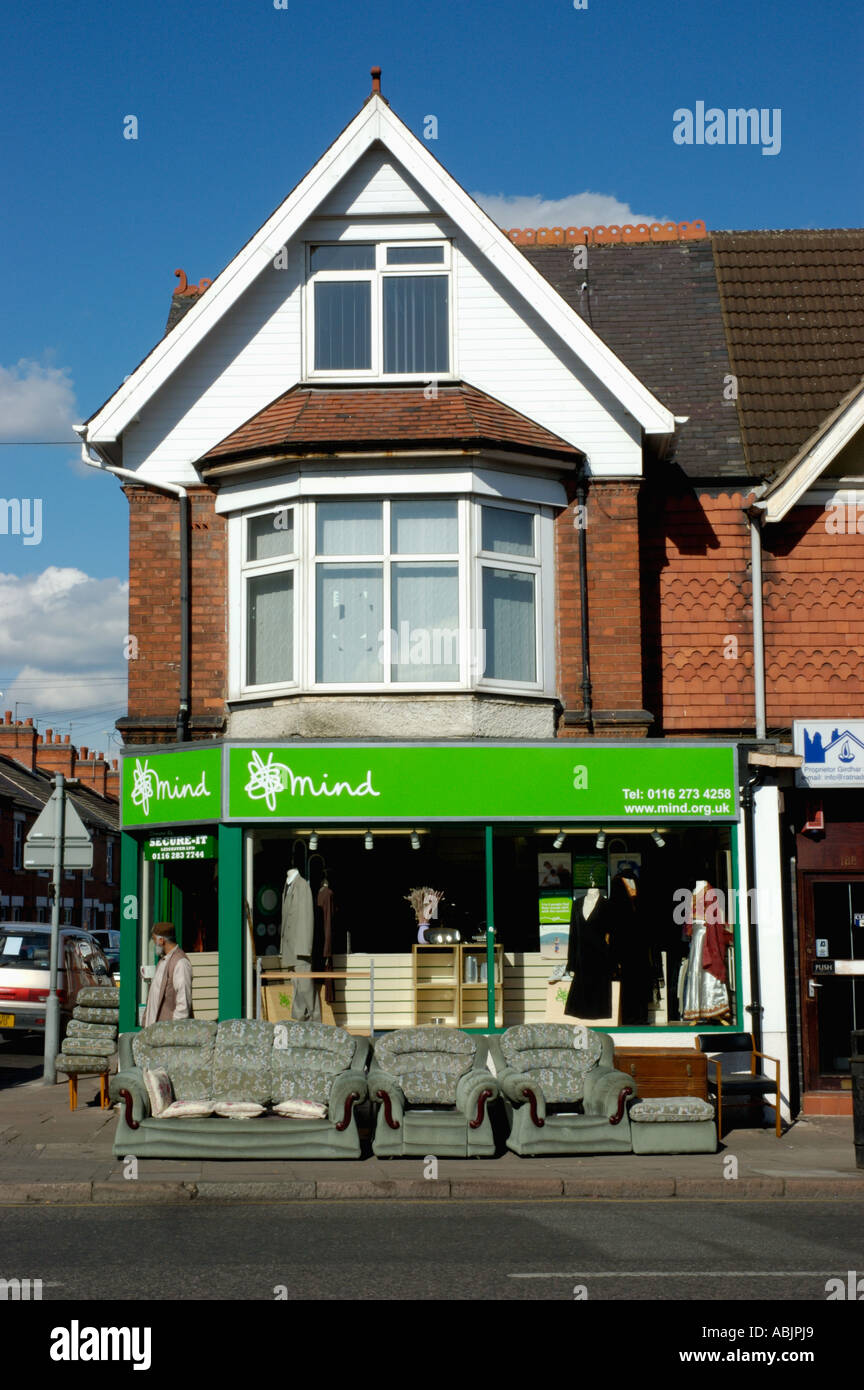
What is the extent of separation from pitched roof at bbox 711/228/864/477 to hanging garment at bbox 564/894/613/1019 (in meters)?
5.86

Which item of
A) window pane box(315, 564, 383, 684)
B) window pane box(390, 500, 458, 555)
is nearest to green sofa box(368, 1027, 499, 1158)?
window pane box(315, 564, 383, 684)

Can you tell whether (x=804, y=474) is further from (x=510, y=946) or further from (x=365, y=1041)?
(x=365, y=1041)

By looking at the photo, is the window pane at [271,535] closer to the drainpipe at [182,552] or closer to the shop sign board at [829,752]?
the drainpipe at [182,552]

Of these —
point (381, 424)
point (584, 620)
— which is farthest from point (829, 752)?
point (381, 424)

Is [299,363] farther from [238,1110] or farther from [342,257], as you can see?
[238,1110]

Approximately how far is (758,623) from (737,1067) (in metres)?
5.13

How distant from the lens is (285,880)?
54.6ft

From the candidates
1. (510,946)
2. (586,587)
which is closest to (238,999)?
(510,946)

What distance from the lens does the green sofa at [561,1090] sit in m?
13.2

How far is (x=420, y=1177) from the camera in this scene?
12109 mm

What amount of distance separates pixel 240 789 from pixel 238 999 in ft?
7.18

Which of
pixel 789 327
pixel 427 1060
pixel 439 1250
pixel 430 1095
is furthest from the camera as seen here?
pixel 789 327

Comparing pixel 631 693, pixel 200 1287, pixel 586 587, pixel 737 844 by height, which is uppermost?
pixel 586 587

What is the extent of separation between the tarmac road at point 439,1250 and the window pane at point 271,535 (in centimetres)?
796
